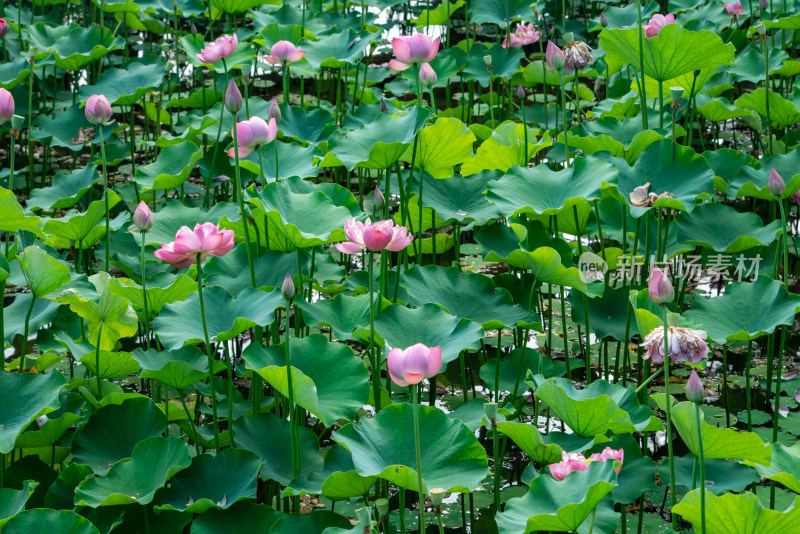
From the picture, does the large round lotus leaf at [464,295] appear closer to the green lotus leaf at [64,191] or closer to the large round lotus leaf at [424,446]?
the large round lotus leaf at [424,446]

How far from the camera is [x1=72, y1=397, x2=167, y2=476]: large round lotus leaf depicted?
181cm

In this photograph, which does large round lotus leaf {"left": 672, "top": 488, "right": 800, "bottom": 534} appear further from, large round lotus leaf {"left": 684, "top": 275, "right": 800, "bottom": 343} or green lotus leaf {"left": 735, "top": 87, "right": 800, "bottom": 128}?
green lotus leaf {"left": 735, "top": 87, "right": 800, "bottom": 128}

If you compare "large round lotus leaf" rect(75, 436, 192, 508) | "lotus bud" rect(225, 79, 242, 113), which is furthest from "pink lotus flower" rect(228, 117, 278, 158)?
"large round lotus leaf" rect(75, 436, 192, 508)

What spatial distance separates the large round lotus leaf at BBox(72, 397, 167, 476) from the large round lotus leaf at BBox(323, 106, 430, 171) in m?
0.81

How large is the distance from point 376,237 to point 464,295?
544 millimetres

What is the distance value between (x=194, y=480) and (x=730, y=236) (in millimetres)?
1604

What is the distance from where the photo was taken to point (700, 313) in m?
2.04

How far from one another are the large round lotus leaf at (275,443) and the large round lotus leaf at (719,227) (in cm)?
123

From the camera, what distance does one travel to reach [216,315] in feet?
6.39

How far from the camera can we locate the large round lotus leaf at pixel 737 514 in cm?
135

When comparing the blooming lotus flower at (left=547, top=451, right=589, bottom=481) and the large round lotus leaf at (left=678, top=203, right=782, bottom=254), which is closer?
the blooming lotus flower at (left=547, top=451, right=589, bottom=481)

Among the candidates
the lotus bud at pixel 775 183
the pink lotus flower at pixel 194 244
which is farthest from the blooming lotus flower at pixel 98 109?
the lotus bud at pixel 775 183

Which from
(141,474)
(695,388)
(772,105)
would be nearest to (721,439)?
(695,388)

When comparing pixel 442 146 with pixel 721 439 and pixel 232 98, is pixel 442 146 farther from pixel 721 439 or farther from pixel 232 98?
pixel 721 439
